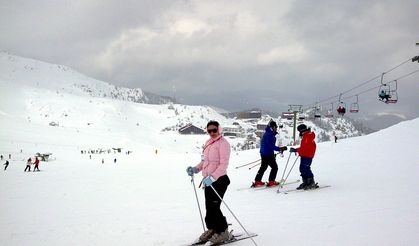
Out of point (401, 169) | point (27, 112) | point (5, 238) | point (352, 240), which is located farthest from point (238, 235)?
point (27, 112)

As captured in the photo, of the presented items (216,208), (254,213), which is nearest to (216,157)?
(216,208)

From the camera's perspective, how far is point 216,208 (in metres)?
5.35

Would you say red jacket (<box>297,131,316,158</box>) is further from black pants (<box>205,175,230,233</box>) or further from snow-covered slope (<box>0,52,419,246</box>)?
black pants (<box>205,175,230,233</box>)

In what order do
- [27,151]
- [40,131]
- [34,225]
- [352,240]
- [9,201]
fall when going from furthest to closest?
[40,131], [27,151], [9,201], [34,225], [352,240]

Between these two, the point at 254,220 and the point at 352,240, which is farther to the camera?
the point at 254,220

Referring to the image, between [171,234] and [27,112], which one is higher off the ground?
[27,112]

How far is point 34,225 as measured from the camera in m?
7.43

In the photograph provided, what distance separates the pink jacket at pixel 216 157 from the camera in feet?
17.2

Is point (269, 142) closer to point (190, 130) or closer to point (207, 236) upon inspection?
point (207, 236)

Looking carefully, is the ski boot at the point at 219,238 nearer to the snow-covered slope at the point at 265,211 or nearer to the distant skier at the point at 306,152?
the snow-covered slope at the point at 265,211

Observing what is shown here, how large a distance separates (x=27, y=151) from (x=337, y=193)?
1817 inches

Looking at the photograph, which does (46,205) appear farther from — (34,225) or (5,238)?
(5,238)

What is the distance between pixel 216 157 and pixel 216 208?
790 mm

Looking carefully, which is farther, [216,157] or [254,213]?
[254,213]
